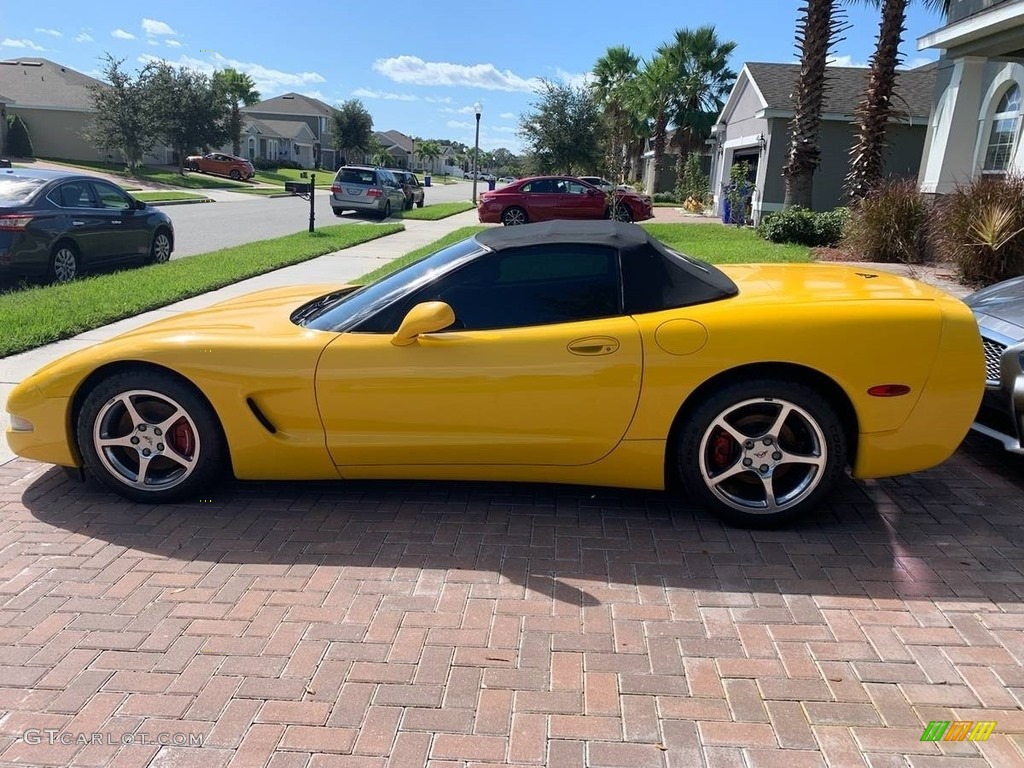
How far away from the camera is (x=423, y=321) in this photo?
3.46 m

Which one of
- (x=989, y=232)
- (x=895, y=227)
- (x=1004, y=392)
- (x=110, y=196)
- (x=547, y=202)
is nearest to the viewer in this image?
A: (x=1004, y=392)

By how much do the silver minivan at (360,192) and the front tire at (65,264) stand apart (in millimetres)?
14524

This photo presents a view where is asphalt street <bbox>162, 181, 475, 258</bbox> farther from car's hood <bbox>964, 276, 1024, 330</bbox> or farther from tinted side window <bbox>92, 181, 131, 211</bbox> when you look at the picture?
car's hood <bbox>964, 276, 1024, 330</bbox>

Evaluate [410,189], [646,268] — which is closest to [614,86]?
[410,189]

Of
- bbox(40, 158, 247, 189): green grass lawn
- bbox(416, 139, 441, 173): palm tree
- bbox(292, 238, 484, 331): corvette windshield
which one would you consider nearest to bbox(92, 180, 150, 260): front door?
bbox(292, 238, 484, 331): corvette windshield

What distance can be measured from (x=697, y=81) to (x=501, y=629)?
1573 inches

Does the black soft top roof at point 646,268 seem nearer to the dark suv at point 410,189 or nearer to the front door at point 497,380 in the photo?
the front door at point 497,380

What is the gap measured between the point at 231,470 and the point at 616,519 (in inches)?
79.0

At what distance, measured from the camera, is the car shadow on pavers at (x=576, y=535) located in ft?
10.5

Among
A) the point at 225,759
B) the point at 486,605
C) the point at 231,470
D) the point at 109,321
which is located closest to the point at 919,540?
the point at 486,605

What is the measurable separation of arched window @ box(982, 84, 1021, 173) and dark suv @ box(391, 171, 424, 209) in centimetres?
1909

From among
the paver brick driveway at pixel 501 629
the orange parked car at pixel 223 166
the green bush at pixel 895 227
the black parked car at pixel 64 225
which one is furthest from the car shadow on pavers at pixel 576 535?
the orange parked car at pixel 223 166

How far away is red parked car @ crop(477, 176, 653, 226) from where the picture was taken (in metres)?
20.8

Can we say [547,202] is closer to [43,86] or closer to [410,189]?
[410,189]
